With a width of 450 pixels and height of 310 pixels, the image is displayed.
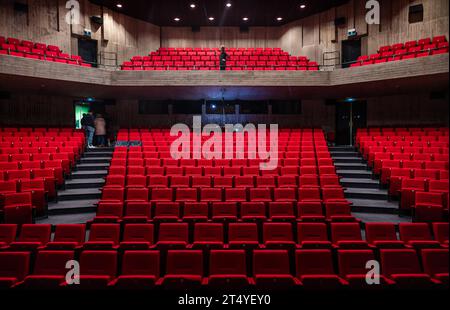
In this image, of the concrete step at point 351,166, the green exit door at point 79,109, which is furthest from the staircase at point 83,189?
the concrete step at point 351,166

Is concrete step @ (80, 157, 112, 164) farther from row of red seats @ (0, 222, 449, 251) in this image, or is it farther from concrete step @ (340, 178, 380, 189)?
concrete step @ (340, 178, 380, 189)

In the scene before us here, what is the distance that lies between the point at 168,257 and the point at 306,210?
4.62 feet

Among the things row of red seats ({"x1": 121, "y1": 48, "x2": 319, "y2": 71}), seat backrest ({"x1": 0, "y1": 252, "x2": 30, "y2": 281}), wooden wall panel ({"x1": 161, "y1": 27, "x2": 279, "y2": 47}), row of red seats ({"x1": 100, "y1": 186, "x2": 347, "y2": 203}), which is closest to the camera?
seat backrest ({"x1": 0, "y1": 252, "x2": 30, "y2": 281})

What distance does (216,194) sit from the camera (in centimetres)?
333

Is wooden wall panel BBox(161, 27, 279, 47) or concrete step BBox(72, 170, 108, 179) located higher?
wooden wall panel BBox(161, 27, 279, 47)

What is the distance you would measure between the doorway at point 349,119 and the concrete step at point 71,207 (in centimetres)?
555

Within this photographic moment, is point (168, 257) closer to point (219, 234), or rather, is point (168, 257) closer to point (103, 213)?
point (219, 234)

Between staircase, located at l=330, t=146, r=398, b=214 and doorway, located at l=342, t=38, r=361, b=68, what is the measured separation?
2.78m

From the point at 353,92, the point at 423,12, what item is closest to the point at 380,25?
the point at 423,12

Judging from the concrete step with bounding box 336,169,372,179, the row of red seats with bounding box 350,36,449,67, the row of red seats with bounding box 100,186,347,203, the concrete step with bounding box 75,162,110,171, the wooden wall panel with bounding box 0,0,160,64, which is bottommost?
the row of red seats with bounding box 100,186,347,203

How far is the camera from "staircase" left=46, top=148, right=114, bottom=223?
11.2ft

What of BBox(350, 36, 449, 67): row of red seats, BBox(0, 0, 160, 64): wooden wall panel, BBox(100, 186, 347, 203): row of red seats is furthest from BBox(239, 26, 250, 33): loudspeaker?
BBox(100, 186, 347, 203): row of red seats

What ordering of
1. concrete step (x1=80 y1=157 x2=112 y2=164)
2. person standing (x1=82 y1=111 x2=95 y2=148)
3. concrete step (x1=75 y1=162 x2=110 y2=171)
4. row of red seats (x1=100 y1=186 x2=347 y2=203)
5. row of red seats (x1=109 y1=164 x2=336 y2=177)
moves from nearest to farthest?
1. row of red seats (x1=100 y1=186 x2=347 y2=203)
2. row of red seats (x1=109 y1=164 x2=336 y2=177)
3. concrete step (x1=75 y1=162 x2=110 y2=171)
4. concrete step (x1=80 y1=157 x2=112 y2=164)
5. person standing (x1=82 y1=111 x2=95 y2=148)
